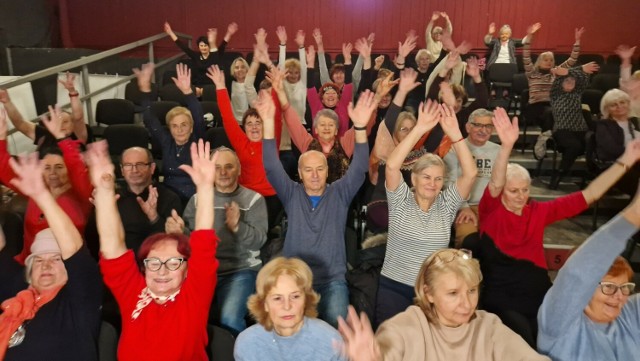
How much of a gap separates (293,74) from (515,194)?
2.82m

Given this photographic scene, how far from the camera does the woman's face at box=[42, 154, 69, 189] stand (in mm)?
2723

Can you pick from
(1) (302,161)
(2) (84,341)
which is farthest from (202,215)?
(1) (302,161)

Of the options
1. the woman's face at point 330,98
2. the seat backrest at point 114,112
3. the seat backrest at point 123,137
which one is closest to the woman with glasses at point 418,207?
the woman's face at point 330,98

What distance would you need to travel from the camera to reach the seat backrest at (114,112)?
17.1 ft

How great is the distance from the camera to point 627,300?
1806mm

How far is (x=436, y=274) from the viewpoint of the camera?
1.78 meters

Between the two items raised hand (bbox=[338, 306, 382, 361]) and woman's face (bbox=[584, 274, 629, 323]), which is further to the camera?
woman's face (bbox=[584, 274, 629, 323])

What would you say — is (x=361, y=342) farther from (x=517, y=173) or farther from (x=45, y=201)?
(x=517, y=173)

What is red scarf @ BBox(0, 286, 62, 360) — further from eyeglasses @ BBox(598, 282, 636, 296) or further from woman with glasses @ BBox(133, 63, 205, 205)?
eyeglasses @ BBox(598, 282, 636, 296)

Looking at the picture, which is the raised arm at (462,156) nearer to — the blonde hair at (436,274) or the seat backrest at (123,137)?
the blonde hair at (436,274)

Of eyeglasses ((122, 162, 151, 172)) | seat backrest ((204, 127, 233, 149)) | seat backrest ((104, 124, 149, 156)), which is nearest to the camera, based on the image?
eyeglasses ((122, 162, 151, 172))

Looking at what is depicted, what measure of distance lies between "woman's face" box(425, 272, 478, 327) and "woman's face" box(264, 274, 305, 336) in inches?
18.9

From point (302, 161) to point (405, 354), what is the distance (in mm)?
1152

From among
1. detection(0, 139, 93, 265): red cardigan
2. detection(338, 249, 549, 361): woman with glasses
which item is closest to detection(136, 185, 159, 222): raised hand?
detection(0, 139, 93, 265): red cardigan
